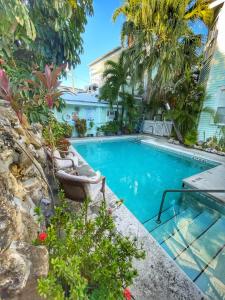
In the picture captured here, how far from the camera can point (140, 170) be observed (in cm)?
668

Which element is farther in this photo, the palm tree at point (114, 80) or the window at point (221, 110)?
the palm tree at point (114, 80)

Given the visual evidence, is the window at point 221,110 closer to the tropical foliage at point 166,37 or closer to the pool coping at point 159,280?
the tropical foliage at point 166,37

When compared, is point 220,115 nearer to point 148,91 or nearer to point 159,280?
point 148,91

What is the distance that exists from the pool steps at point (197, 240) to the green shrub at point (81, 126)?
9139 mm

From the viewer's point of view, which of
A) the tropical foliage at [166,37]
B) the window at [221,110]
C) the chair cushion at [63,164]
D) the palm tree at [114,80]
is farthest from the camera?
the palm tree at [114,80]

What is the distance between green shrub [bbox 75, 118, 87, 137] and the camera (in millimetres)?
11538

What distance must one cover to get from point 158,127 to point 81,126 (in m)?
6.70

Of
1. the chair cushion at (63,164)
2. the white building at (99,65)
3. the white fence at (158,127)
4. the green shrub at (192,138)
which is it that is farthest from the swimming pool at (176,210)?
the white building at (99,65)

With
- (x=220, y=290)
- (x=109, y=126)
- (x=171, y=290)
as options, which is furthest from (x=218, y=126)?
(x=171, y=290)

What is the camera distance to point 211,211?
3.76 m

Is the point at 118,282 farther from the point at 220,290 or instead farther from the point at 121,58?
the point at 121,58

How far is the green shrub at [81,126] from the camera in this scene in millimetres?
11538

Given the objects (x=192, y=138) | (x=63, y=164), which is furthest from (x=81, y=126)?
(x=63, y=164)

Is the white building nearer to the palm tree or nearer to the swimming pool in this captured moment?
the palm tree
